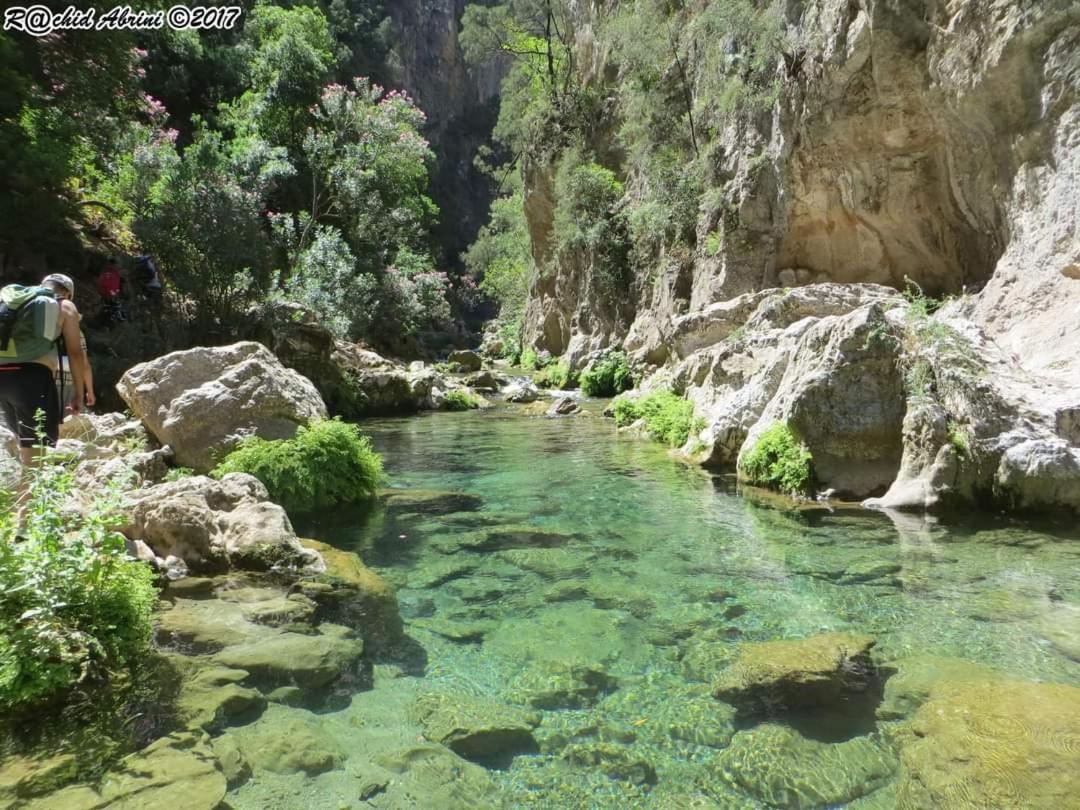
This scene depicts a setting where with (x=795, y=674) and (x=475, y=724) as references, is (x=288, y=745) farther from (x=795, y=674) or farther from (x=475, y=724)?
(x=795, y=674)

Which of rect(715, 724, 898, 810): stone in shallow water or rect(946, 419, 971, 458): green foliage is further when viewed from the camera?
rect(946, 419, 971, 458): green foliage

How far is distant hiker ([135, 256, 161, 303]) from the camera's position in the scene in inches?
663

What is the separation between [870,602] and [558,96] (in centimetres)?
3082

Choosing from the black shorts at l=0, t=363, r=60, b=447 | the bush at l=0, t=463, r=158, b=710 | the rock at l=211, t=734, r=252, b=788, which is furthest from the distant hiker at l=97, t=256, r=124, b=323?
the rock at l=211, t=734, r=252, b=788

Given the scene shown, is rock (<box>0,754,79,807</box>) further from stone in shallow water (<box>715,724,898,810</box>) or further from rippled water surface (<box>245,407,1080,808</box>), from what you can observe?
stone in shallow water (<box>715,724,898,810</box>)

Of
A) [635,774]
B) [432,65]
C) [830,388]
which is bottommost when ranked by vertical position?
[635,774]

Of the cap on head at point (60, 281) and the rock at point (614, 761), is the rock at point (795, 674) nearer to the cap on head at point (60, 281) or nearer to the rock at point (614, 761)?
the rock at point (614, 761)

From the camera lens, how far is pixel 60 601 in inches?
140

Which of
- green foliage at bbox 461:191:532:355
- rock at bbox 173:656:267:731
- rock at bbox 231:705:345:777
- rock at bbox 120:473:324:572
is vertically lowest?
rock at bbox 231:705:345:777

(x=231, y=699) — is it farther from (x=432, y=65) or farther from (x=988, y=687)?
(x=432, y=65)

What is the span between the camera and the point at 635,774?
340cm

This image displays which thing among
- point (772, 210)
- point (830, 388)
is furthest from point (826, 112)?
point (830, 388)

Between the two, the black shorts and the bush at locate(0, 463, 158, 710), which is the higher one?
the black shorts

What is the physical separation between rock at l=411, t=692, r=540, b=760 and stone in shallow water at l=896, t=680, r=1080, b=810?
1.80 meters
